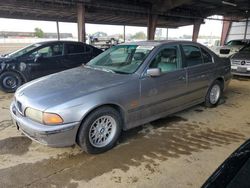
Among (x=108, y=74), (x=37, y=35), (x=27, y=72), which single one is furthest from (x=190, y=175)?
(x=37, y=35)

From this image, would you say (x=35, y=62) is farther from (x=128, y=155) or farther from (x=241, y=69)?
(x=241, y=69)

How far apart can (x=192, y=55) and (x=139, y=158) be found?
2289mm

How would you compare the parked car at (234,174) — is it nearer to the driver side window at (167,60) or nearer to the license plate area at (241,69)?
the driver side window at (167,60)

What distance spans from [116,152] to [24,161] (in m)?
1.19

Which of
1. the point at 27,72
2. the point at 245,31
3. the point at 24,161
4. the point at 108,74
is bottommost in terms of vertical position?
the point at 24,161

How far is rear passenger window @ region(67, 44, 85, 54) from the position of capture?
6.80 meters

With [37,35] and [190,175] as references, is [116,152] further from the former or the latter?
[37,35]

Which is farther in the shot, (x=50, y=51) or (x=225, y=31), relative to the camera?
(x=225, y=31)

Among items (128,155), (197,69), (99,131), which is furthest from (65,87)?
(197,69)

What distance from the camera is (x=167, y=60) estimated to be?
3.64 meters

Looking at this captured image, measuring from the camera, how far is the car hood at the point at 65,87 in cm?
257

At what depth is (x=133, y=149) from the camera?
3.04 metres

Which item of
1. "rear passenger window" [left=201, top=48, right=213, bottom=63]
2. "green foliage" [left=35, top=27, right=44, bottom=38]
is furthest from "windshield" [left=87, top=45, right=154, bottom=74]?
"green foliage" [left=35, top=27, right=44, bottom=38]

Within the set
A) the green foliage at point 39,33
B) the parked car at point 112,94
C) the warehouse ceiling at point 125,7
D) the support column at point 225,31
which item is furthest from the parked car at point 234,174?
the green foliage at point 39,33
